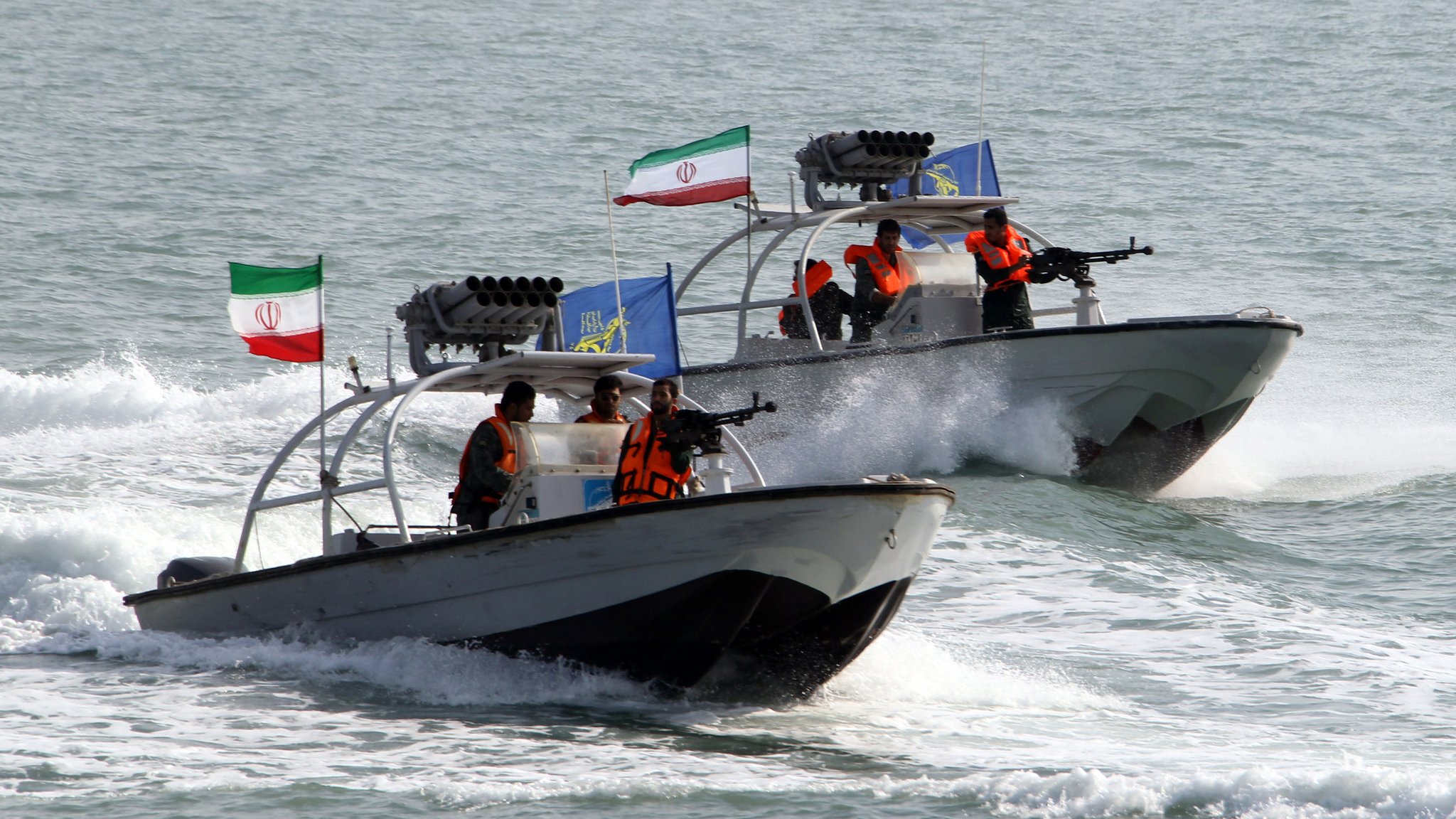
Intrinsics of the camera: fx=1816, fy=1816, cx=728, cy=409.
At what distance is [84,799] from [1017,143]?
79.8 ft

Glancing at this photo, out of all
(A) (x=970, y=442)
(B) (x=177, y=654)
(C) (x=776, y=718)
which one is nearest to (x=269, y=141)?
(A) (x=970, y=442)

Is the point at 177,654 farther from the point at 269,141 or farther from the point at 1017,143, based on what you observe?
the point at 1017,143

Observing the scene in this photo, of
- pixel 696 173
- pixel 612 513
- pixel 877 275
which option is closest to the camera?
pixel 612 513

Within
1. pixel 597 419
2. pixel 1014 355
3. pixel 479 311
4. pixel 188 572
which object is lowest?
pixel 188 572

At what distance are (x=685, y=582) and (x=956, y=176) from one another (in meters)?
8.18

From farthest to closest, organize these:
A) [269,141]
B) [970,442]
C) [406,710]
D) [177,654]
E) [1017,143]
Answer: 1. [1017,143]
2. [269,141]
3. [970,442]
4. [177,654]
5. [406,710]

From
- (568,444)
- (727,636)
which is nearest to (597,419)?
(568,444)

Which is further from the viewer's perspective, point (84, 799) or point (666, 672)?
point (666, 672)

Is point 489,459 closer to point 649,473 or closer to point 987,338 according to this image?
point 649,473

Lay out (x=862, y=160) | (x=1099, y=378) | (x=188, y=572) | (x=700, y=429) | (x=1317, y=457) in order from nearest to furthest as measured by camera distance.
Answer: (x=700, y=429) → (x=188, y=572) → (x=1099, y=378) → (x=862, y=160) → (x=1317, y=457)

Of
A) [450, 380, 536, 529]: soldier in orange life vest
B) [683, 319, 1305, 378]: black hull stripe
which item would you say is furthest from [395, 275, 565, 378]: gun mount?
[683, 319, 1305, 378]: black hull stripe

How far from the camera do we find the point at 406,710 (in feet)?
25.7

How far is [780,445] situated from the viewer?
546 inches

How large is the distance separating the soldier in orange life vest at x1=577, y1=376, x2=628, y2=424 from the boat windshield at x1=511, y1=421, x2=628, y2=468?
48mm
